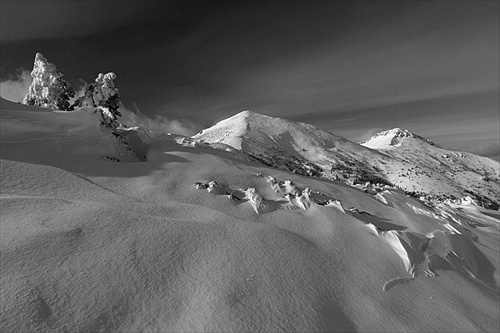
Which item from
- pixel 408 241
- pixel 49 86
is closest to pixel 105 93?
pixel 49 86

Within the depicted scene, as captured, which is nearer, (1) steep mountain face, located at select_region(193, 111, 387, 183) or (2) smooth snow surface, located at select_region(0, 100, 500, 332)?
(2) smooth snow surface, located at select_region(0, 100, 500, 332)

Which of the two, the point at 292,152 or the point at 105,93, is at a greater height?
the point at 105,93

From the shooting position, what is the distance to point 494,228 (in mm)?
15539

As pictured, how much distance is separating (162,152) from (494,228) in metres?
20.7

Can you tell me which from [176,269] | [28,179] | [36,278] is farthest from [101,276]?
[28,179]

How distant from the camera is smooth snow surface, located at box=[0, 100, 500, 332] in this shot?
5.18 meters

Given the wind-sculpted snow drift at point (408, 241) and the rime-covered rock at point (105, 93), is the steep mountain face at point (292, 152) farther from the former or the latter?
the wind-sculpted snow drift at point (408, 241)

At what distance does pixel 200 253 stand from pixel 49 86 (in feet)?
74.4

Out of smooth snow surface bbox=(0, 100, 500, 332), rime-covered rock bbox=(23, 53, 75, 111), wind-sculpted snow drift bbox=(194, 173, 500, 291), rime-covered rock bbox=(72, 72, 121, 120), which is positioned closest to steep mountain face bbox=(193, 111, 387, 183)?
rime-covered rock bbox=(23, 53, 75, 111)

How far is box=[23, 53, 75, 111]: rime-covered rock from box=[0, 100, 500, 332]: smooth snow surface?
392 inches

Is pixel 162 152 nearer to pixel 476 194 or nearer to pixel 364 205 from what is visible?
pixel 364 205

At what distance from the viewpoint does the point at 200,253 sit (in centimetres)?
695

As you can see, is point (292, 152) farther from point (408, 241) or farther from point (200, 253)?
point (200, 253)

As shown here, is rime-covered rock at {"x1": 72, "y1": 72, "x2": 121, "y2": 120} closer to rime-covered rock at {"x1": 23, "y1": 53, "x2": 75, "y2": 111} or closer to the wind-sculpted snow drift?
rime-covered rock at {"x1": 23, "y1": 53, "x2": 75, "y2": 111}
